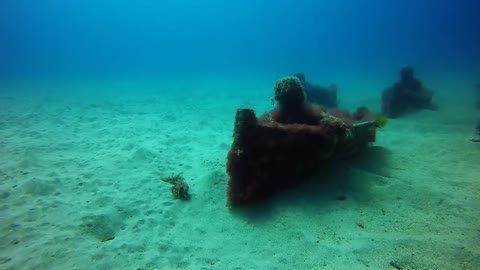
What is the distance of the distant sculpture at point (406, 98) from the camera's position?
542 inches

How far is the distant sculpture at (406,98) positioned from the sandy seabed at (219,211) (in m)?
4.18

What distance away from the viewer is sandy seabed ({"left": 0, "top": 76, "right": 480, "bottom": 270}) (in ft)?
14.2

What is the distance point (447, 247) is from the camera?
13.4ft

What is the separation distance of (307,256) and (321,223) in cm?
83

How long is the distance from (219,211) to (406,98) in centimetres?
1194

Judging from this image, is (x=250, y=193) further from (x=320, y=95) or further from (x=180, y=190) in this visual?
(x=320, y=95)

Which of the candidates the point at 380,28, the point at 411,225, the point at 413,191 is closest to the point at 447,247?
the point at 411,225

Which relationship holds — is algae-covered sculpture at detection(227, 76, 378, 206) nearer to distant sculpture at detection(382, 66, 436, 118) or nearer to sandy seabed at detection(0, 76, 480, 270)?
sandy seabed at detection(0, 76, 480, 270)

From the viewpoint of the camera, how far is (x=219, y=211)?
5.78 meters

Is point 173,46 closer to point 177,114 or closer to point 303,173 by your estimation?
point 177,114

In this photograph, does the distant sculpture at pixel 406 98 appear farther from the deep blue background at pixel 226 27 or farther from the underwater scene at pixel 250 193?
the deep blue background at pixel 226 27

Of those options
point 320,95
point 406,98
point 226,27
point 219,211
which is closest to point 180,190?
point 219,211

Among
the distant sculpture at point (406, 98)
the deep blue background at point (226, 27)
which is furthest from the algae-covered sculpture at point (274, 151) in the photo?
the deep blue background at point (226, 27)

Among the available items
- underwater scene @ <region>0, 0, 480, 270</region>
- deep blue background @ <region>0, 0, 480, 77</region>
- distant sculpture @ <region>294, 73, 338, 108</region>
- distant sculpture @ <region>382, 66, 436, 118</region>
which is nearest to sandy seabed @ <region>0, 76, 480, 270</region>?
underwater scene @ <region>0, 0, 480, 270</region>
